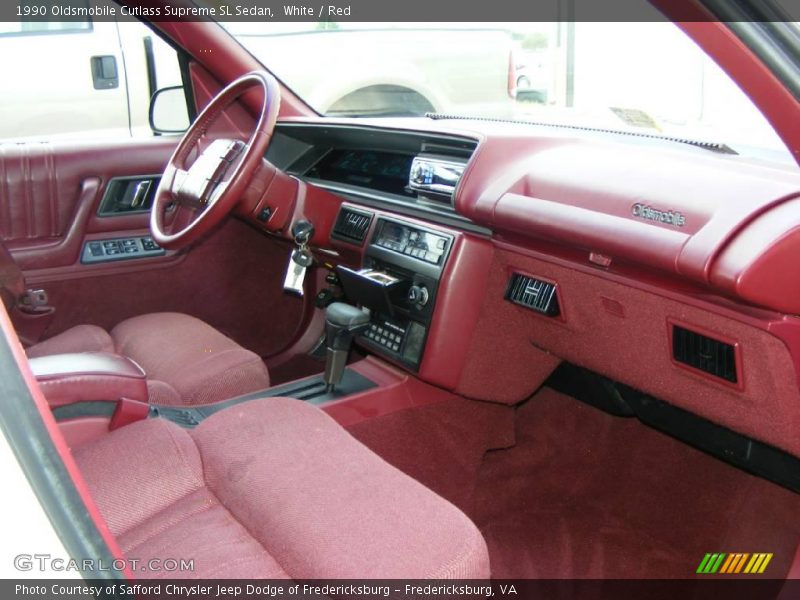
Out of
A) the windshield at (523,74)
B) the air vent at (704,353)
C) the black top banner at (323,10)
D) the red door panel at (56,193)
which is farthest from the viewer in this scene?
the red door panel at (56,193)

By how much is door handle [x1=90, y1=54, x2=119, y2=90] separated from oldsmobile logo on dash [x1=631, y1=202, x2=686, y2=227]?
2444 millimetres

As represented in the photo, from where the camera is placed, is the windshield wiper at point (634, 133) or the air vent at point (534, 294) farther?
the air vent at point (534, 294)

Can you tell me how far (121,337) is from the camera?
265cm

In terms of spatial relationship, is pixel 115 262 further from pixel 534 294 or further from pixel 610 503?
pixel 610 503

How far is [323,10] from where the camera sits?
10.9 ft

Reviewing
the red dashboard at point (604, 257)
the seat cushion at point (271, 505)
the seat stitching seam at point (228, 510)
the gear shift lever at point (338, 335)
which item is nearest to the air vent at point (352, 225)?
the red dashboard at point (604, 257)

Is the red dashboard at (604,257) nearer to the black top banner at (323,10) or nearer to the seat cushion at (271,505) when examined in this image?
the black top banner at (323,10)

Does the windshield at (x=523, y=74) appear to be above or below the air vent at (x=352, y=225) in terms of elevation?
above

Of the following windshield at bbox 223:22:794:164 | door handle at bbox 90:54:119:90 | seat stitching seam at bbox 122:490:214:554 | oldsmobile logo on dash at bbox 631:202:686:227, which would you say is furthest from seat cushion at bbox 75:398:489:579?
door handle at bbox 90:54:119:90

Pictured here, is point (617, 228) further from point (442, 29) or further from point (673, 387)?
point (442, 29)

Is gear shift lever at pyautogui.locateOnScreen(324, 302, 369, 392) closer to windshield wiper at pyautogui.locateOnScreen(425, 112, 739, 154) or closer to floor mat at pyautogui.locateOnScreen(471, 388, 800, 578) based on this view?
floor mat at pyautogui.locateOnScreen(471, 388, 800, 578)

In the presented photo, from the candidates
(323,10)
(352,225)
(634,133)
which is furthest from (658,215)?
(323,10)

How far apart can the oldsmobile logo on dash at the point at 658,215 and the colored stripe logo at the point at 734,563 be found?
1.06 metres

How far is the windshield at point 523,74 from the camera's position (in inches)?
75.1
